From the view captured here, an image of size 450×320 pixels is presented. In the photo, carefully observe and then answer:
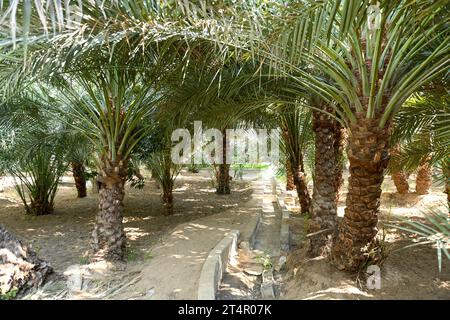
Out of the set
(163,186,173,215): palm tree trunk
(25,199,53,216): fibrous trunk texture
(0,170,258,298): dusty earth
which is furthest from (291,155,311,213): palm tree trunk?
(25,199,53,216): fibrous trunk texture

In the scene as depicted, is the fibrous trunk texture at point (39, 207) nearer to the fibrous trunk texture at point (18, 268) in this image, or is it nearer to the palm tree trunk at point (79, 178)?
the palm tree trunk at point (79, 178)

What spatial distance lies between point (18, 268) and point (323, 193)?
13.5 feet

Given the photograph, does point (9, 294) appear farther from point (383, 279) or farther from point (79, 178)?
point (79, 178)

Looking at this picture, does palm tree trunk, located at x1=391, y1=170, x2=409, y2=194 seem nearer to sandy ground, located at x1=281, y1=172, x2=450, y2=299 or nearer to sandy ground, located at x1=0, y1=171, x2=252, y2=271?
sandy ground, located at x1=0, y1=171, x2=252, y2=271

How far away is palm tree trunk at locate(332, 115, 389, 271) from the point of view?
3578 millimetres

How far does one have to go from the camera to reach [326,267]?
4.21 metres

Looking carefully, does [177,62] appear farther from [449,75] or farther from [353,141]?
[449,75]

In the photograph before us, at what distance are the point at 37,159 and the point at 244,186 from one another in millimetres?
8720

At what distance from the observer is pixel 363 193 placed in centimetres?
375

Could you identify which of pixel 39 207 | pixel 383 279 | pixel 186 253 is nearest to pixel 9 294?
pixel 186 253

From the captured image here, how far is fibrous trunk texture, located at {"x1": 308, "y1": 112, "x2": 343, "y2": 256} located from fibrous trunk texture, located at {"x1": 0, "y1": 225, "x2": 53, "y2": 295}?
3668 millimetres

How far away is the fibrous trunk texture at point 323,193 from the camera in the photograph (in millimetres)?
4840
